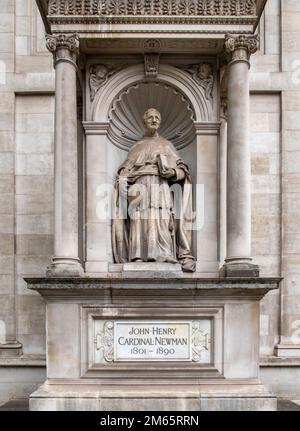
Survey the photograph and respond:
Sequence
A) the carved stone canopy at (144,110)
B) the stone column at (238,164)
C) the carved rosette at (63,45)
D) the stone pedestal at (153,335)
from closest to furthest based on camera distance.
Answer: the stone pedestal at (153,335) < the stone column at (238,164) < the carved rosette at (63,45) < the carved stone canopy at (144,110)

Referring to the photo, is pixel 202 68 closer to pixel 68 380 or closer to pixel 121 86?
pixel 121 86

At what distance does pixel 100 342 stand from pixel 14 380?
3.31 meters

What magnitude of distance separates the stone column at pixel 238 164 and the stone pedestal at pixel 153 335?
40cm

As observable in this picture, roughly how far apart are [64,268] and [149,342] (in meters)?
1.60

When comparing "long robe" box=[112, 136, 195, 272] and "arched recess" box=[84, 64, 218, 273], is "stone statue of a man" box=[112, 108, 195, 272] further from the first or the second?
"arched recess" box=[84, 64, 218, 273]

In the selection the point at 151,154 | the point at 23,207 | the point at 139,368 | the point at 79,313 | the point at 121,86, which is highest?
the point at 121,86

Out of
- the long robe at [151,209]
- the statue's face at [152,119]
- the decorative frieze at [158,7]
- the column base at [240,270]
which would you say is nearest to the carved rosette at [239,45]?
the decorative frieze at [158,7]

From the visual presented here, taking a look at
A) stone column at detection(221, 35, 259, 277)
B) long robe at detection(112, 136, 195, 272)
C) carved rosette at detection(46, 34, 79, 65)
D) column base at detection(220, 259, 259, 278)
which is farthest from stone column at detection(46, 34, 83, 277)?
stone column at detection(221, 35, 259, 277)

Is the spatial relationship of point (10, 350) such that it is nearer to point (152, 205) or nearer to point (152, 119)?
point (152, 205)

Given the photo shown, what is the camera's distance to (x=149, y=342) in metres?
9.66

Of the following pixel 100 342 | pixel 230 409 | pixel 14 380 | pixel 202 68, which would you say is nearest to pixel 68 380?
pixel 100 342

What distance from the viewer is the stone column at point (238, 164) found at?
977 cm

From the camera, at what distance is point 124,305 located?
965cm

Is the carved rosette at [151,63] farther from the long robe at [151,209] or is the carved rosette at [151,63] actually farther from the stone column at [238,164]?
the stone column at [238,164]
